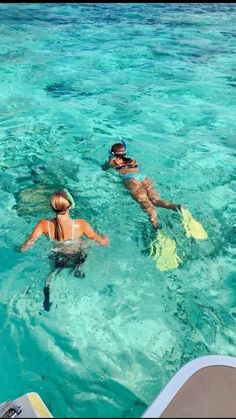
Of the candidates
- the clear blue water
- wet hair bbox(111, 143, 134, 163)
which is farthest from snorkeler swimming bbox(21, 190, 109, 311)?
wet hair bbox(111, 143, 134, 163)

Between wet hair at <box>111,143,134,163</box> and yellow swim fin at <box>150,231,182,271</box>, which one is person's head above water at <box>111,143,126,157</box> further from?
yellow swim fin at <box>150,231,182,271</box>

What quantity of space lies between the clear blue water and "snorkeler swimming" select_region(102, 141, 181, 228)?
0.23 metres

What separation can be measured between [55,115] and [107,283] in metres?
5.87

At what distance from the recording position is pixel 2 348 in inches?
178

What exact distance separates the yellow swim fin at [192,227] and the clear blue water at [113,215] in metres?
0.13

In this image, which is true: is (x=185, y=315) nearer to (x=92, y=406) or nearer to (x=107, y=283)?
(x=107, y=283)

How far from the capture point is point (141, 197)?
20.7ft

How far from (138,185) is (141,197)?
0.21 meters

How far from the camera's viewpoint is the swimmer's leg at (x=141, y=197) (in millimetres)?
6068

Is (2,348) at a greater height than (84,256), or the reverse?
(84,256)

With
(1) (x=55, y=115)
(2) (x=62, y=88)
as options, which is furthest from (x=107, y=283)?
(2) (x=62, y=88)

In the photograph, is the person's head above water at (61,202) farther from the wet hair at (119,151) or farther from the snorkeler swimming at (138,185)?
the wet hair at (119,151)

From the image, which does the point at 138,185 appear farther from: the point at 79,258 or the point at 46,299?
the point at 46,299

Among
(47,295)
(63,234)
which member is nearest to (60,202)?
(63,234)
